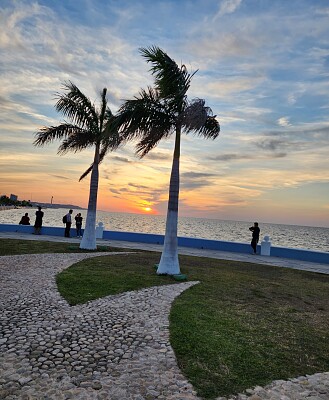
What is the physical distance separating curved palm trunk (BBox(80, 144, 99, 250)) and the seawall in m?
7.07

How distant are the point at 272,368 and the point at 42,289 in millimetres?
6188

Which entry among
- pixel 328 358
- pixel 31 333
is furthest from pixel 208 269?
pixel 31 333

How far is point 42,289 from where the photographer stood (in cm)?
879

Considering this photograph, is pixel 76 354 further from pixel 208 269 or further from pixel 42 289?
pixel 208 269

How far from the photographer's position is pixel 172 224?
39.0ft

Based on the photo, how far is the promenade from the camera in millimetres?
4164

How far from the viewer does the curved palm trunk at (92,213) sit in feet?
54.7

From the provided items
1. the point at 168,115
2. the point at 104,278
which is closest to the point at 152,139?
the point at 168,115

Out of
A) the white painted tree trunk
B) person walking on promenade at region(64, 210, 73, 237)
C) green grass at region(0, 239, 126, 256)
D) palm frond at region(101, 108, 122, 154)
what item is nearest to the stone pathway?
the white painted tree trunk

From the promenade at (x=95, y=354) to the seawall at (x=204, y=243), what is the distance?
1444cm

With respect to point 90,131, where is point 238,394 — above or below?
below

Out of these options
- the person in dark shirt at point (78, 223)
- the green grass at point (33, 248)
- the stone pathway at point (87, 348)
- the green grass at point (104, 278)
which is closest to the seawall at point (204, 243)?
the person in dark shirt at point (78, 223)

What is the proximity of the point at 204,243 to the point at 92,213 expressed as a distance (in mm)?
9266

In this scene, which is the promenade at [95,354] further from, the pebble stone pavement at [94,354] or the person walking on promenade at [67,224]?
the person walking on promenade at [67,224]
